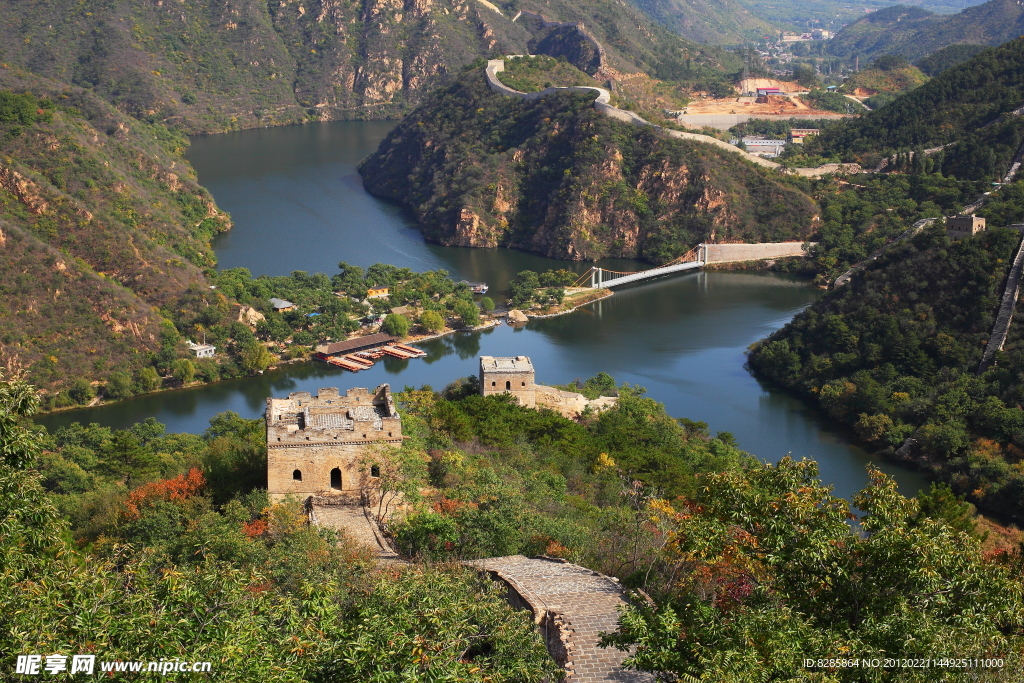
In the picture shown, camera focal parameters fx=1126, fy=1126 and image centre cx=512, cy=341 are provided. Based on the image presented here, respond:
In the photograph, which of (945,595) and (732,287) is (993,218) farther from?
(945,595)

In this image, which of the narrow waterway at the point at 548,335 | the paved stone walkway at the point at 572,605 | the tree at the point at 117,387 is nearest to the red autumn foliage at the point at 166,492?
the paved stone walkway at the point at 572,605

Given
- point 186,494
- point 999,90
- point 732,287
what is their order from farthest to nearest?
1. point 999,90
2. point 732,287
3. point 186,494

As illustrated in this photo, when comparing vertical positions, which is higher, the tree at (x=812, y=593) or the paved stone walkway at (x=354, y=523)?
the tree at (x=812, y=593)

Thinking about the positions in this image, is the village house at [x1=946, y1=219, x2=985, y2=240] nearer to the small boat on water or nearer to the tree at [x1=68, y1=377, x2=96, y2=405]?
the small boat on water

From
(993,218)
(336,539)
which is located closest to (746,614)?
(336,539)

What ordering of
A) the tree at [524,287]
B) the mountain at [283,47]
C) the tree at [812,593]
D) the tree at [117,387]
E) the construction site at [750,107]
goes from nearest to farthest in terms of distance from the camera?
the tree at [812,593], the tree at [117,387], the tree at [524,287], the construction site at [750,107], the mountain at [283,47]

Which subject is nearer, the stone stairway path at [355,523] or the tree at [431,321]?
the stone stairway path at [355,523]

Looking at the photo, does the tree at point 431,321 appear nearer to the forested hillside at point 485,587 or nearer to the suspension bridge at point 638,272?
the suspension bridge at point 638,272
